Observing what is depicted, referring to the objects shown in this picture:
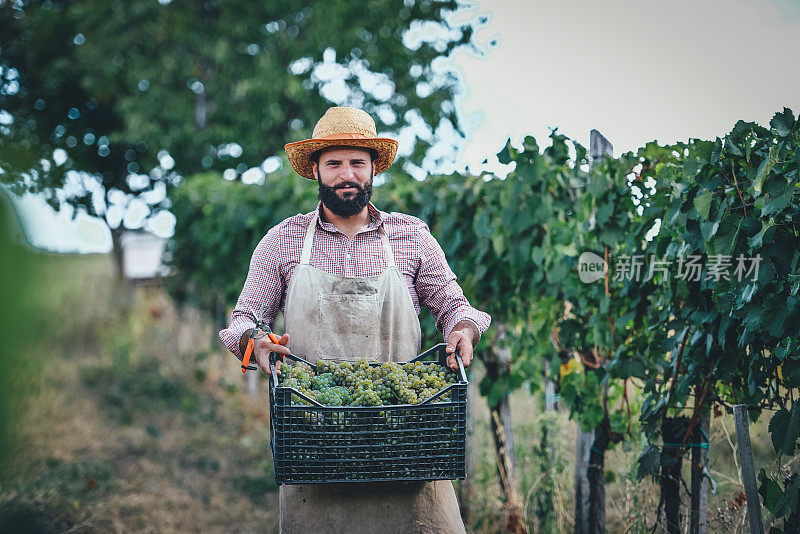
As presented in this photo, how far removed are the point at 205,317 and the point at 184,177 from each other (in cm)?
615

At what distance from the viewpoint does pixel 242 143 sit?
14234mm

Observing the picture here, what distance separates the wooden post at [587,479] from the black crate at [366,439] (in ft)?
6.24

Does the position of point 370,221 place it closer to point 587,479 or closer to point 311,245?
point 311,245

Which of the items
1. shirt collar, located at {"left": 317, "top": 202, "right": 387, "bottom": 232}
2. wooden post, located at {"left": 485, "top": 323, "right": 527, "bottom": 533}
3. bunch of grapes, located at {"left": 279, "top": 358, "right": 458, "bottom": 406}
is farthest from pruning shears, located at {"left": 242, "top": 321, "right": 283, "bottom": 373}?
wooden post, located at {"left": 485, "top": 323, "right": 527, "bottom": 533}

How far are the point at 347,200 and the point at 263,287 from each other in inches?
16.5

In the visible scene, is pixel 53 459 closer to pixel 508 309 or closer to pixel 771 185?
pixel 508 309

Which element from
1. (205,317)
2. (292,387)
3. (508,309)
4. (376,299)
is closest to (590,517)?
(508,309)

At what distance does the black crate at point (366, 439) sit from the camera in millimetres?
1992

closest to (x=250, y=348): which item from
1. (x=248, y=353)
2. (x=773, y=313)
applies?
Result: (x=248, y=353)

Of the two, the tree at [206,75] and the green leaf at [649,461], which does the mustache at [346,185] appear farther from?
the tree at [206,75]

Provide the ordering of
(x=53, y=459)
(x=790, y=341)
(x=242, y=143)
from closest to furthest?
(x=790, y=341) → (x=53, y=459) → (x=242, y=143)

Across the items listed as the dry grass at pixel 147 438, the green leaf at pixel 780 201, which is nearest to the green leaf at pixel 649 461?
the green leaf at pixel 780 201

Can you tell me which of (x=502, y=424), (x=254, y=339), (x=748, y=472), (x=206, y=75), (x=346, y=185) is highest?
(x=206, y=75)

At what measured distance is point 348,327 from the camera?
2.51 m
